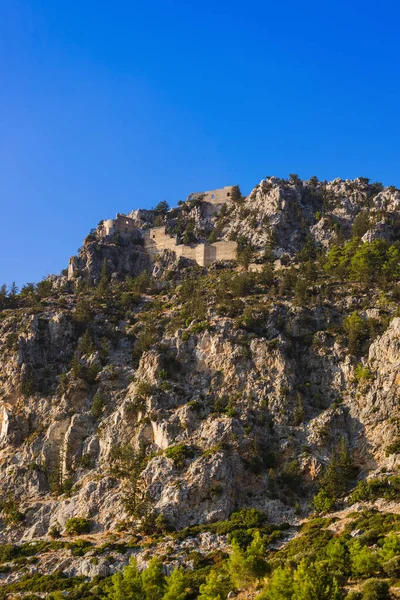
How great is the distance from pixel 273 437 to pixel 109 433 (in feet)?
75.4

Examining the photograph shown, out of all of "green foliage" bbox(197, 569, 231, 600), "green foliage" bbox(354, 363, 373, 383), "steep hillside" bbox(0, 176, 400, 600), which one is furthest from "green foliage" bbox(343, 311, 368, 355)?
"green foliage" bbox(197, 569, 231, 600)

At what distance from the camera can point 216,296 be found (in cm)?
11125

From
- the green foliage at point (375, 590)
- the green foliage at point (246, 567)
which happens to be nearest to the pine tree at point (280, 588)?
the green foliage at point (375, 590)

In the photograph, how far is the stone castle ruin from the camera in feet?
465

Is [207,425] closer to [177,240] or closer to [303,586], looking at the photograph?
[303,586]

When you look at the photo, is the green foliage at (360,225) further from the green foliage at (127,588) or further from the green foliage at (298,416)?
the green foliage at (127,588)

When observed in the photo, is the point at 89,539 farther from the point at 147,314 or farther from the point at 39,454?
the point at 147,314

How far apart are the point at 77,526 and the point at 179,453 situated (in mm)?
15144

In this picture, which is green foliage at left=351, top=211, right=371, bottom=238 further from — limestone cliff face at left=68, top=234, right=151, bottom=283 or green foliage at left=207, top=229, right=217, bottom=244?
limestone cliff face at left=68, top=234, right=151, bottom=283

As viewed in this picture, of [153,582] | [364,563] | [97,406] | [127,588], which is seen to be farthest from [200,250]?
[364,563]

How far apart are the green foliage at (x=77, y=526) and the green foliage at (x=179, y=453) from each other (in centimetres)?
1279

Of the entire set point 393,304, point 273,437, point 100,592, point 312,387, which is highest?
point 393,304

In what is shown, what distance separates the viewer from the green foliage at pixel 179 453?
78312mm

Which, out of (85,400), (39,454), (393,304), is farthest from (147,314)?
(393,304)
